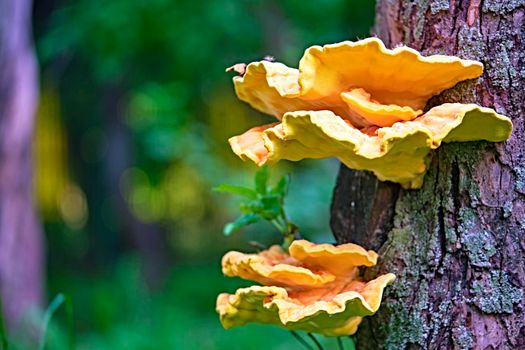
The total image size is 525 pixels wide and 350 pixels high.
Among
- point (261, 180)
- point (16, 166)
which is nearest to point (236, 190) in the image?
point (261, 180)

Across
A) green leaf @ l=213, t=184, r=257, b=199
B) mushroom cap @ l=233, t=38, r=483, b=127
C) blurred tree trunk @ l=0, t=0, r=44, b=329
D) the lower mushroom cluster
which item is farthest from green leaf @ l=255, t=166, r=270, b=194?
blurred tree trunk @ l=0, t=0, r=44, b=329

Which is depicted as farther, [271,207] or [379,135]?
[271,207]

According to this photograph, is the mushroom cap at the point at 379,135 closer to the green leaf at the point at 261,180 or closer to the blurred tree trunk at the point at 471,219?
the blurred tree trunk at the point at 471,219

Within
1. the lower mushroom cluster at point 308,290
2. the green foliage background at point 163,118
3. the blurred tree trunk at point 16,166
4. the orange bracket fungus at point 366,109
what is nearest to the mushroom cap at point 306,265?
the lower mushroom cluster at point 308,290

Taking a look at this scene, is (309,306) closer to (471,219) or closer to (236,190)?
(471,219)

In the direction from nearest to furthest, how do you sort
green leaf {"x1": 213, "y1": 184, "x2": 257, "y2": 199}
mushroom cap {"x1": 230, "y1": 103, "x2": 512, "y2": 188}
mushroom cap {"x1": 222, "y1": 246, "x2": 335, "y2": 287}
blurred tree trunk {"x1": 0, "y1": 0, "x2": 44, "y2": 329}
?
mushroom cap {"x1": 230, "y1": 103, "x2": 512, "y2": 188} < mushroom cap {"x1": 222, "y1": 246, "x2": 335, "y2": 287} < green leaf {"x1": 213, "y1": 184, "x2": 257, "y2": 199} < blurred tree trunk {"x1": 0, "y1": 0, "x2": 44, "y2": 329}

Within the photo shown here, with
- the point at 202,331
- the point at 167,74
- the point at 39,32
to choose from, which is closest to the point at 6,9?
the point at 167,74

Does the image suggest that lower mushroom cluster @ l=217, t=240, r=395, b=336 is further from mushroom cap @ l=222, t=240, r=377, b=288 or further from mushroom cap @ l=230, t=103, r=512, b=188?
mushroom cap @ l=230, t=103, r=512, b=188
